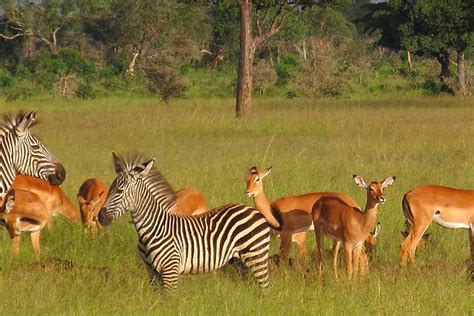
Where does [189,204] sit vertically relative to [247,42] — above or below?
below

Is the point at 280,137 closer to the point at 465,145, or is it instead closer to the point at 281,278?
the point at 465,145

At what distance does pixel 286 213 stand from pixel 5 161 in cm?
224

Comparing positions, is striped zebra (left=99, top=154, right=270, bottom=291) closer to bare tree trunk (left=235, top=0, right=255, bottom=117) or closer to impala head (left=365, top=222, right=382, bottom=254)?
impala head (left=365, top=222, right=382, bottom=254)

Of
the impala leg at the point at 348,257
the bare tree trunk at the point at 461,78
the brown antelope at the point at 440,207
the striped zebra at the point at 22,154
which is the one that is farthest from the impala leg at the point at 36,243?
the bare tree trunk at the point at 461,78

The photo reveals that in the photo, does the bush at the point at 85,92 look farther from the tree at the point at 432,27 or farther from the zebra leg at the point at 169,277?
the zebra leg at the point at 169,277

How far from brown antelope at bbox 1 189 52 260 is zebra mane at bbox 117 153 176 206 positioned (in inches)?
61.5

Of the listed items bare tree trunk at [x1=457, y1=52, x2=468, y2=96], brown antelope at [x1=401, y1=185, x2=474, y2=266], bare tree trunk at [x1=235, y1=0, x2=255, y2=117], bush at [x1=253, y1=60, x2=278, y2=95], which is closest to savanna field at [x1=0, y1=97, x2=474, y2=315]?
brown antelope at [x1=401, y1=185, x2=474, y2=266]

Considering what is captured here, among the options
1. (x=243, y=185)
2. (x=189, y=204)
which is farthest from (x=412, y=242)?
(x=243, y=185)

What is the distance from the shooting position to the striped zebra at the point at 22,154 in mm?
7961

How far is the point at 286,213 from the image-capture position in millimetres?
8492

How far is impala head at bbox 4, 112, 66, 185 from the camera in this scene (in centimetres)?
796

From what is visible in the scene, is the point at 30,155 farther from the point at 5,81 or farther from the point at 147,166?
the point at 5,81

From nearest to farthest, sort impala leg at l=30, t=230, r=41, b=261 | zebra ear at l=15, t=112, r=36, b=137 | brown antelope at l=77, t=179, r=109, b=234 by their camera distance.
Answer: zebra ear at l=15, t=112, r=36, b=137 → impala leg at l=30, t=230, r=41, b=261 → brown antelope at l=77, t=179, r=109, b=234

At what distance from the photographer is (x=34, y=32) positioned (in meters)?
51.8
